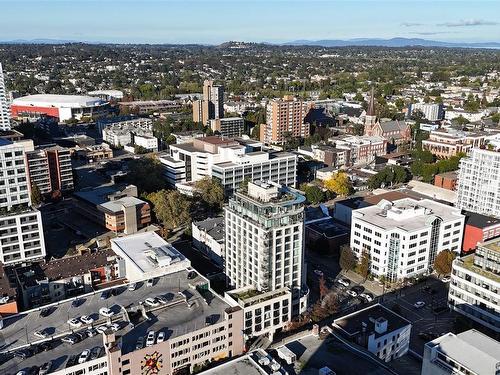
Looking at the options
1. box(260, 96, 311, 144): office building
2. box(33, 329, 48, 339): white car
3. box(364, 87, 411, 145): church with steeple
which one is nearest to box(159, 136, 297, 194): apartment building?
box(260, 96, 311, 144): office building

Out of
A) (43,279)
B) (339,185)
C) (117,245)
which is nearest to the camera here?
A: (43,279)

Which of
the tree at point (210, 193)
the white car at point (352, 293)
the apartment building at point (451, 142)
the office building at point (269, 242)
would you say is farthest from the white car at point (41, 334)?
the apartment building at point (451, 142)

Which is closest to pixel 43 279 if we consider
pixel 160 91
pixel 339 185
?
pixel 339 185

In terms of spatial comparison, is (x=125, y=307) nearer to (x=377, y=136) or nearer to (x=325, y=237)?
(x=325, y=237)

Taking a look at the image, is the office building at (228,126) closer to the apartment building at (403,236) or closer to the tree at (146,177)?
the tree at (146,177)

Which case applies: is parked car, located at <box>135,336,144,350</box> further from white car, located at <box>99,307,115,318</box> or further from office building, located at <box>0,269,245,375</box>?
white car, located at <box>99,307,115,318</box>

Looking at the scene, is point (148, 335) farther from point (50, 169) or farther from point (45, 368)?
point (50, 169)
